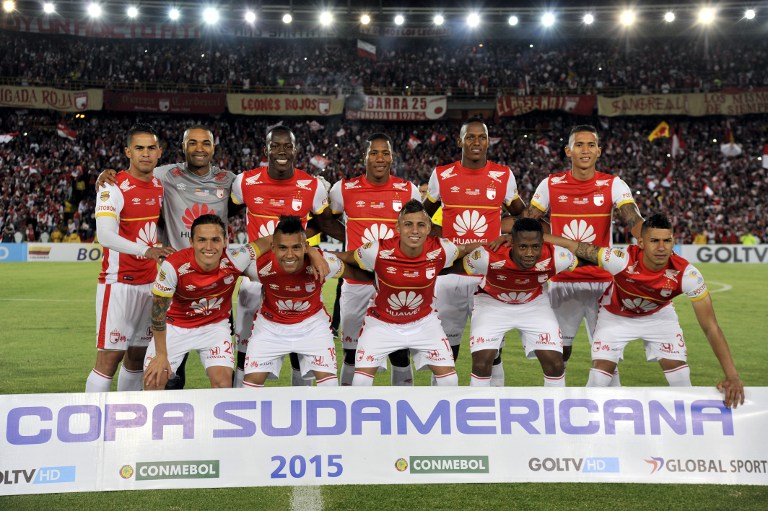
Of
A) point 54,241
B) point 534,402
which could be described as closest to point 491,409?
point 534,402

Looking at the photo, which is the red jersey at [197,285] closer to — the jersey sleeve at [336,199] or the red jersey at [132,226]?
the red jersey at [132,226]

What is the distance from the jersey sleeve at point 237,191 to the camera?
638 cm

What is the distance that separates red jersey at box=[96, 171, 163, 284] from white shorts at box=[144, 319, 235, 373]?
68cm

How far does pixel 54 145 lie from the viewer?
34.2m

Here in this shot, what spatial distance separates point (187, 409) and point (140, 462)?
364mm

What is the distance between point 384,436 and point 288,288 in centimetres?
170

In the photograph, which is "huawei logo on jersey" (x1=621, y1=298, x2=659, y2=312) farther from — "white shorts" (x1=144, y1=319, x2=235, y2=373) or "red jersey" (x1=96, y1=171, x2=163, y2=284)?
"red jersey" (x1=96, y1=171, x2=163, y2=284)

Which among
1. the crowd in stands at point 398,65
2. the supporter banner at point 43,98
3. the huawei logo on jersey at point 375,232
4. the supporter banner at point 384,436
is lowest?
the supporter banner at point 384,436

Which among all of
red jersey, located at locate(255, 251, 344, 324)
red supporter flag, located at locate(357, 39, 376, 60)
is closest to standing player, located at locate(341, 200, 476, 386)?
red jersey, located at locate(255, 251, 344, 324)

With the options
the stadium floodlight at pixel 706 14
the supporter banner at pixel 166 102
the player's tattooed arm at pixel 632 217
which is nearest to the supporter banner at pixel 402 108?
the supporter banner at pixel 166 102

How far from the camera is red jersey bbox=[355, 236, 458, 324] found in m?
5.62

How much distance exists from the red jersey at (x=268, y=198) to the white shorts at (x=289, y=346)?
3.44 feet

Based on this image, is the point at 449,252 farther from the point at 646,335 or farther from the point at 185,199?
the point at 185,199

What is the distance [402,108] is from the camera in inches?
1405
